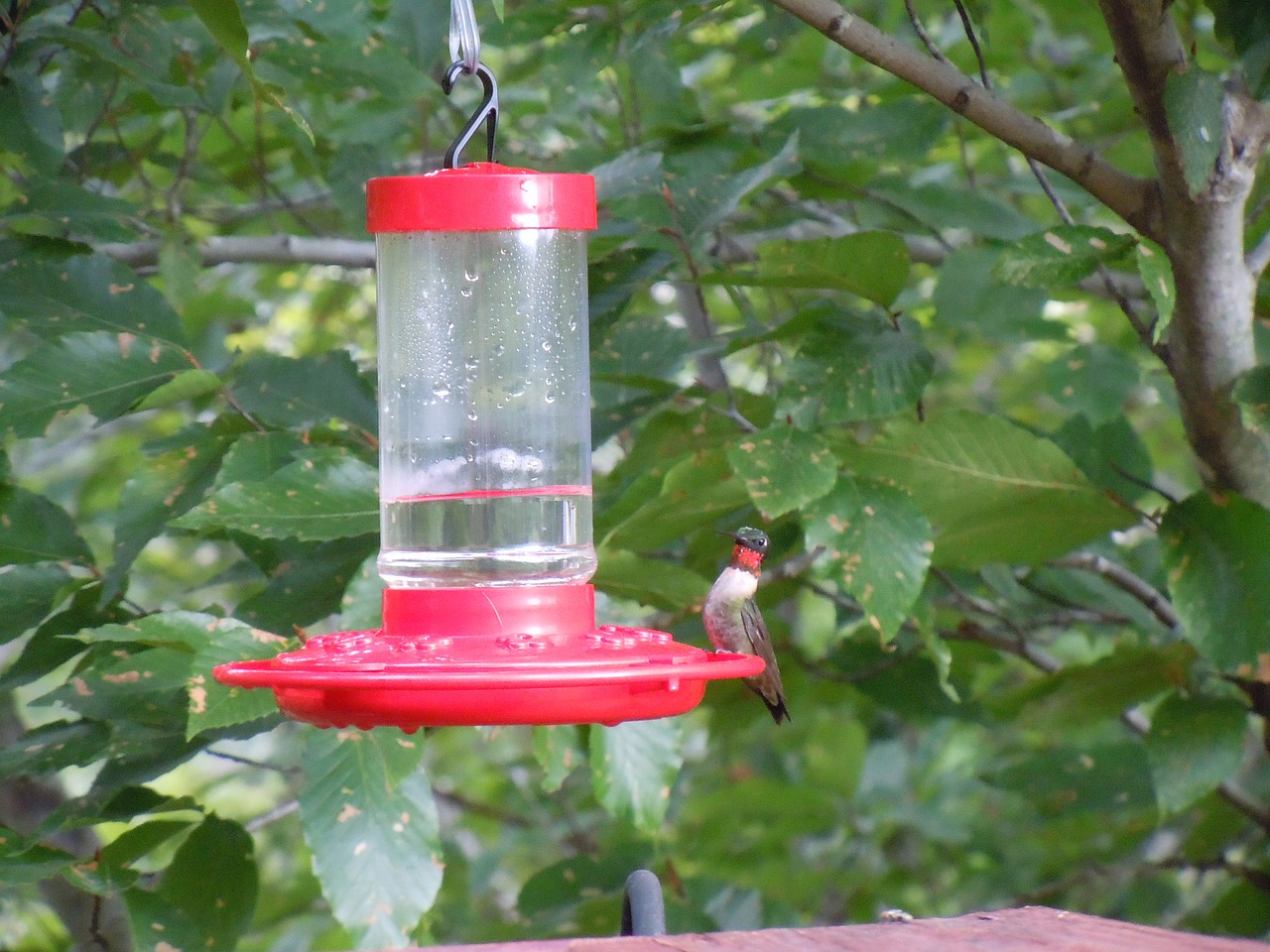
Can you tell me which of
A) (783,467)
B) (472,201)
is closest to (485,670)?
(472,201)

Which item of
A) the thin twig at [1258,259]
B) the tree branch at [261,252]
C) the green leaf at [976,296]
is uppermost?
the tree branch at [261,252]

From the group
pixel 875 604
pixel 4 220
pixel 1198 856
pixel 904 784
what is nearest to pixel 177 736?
pixel 4 220

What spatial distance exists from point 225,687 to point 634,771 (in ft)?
2.10

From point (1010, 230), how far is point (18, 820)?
8.90 ft

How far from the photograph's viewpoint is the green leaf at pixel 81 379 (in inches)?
83.3

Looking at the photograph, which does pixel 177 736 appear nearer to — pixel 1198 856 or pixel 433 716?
pixel 433 716

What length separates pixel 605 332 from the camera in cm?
238

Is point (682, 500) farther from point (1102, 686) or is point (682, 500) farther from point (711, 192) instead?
point (1102, 686)

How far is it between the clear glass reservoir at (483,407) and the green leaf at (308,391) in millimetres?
217

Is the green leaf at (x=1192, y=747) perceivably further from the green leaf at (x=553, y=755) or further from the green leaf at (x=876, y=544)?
the green leaf at (x=553, y=755)

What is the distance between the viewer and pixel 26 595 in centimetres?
223

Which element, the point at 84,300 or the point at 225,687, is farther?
the point at 84,300

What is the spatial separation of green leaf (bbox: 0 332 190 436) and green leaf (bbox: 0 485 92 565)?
0.19 m

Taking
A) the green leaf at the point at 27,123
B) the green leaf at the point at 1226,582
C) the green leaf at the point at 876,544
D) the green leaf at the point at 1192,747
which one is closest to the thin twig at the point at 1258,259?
the green leaf at the point at 1226,582
